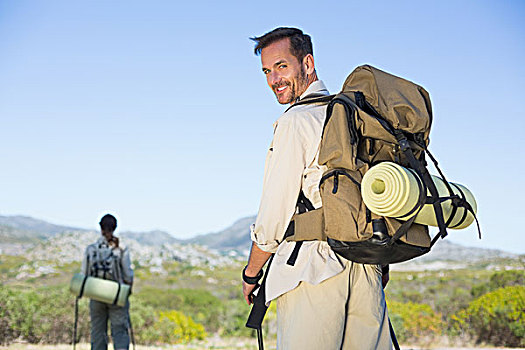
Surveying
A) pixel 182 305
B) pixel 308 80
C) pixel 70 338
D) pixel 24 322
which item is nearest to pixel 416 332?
pixel 70 338

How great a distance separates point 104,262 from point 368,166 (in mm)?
5307

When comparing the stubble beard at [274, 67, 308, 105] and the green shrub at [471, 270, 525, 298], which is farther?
the green shrub at [471, 270, 525, 298]

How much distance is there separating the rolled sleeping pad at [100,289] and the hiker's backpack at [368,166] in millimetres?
4752

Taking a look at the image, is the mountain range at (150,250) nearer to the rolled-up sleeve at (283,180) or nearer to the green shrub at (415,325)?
the green shrub at (415,325)

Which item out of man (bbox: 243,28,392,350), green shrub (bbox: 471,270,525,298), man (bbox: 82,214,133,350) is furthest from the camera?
green shrub (bbox: 471,270,525,298)

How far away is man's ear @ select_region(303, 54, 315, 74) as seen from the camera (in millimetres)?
2376

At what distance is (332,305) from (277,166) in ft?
1.68

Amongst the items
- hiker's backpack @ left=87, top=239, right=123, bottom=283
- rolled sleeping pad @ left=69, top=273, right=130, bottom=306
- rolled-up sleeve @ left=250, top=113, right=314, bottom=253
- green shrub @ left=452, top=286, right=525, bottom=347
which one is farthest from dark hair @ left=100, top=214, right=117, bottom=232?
green shrub @ left=452, top=286, right=525, bottom=347

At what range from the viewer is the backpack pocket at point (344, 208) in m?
1.79

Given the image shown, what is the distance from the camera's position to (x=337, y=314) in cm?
191

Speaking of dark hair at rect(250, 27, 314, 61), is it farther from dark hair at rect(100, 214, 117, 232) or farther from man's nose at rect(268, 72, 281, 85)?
dark hair at rect(100, 214, 117, 232)

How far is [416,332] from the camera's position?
36.5 feet

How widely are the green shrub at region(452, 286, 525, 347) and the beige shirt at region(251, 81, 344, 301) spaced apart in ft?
30.9

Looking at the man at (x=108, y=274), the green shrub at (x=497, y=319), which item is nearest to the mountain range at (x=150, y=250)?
the green shrub at (x=497, y=319)
